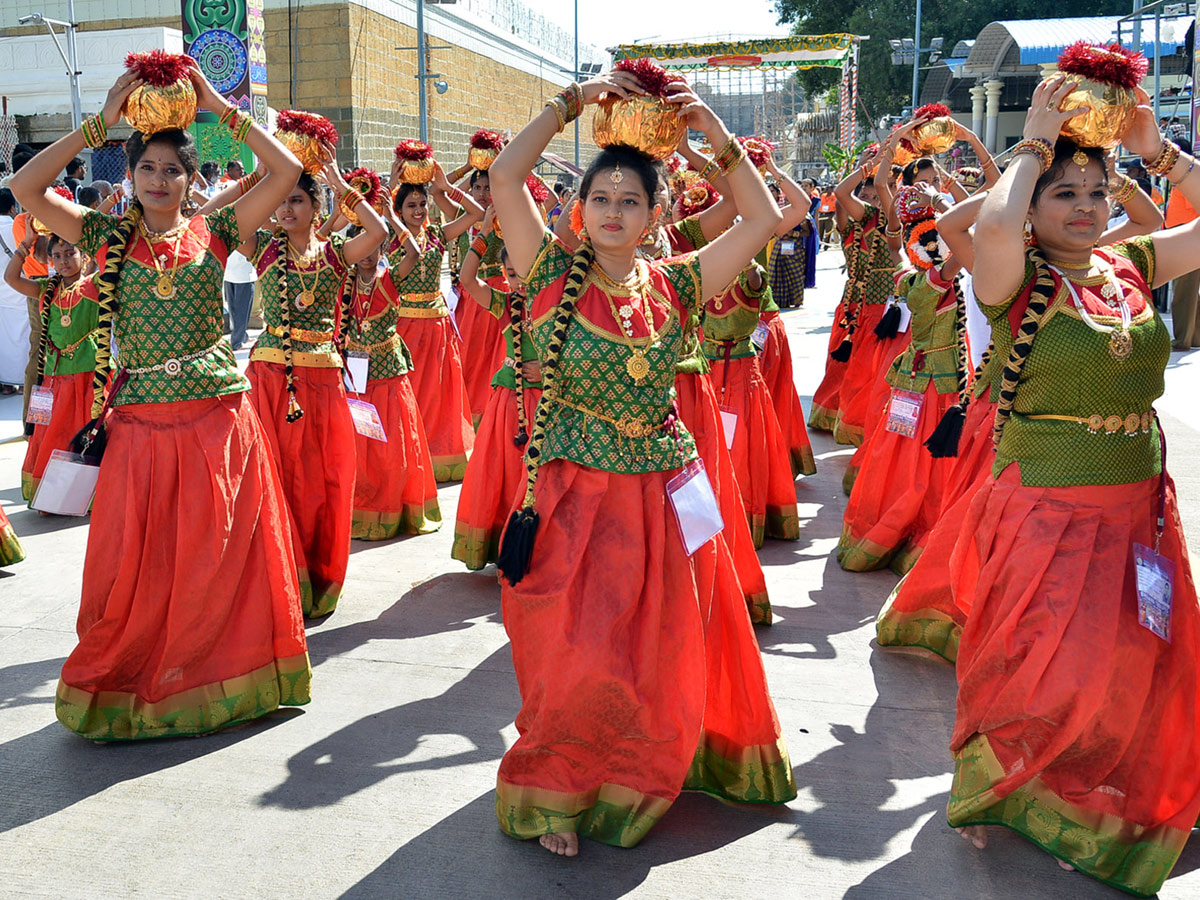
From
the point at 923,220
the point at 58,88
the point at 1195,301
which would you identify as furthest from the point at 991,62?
the point at 923,220

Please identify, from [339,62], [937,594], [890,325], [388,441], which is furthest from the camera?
[339,62]

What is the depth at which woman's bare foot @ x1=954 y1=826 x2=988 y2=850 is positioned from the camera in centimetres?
326

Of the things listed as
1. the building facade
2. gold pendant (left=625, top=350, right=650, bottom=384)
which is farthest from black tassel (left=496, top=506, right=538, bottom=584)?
A: the building facade

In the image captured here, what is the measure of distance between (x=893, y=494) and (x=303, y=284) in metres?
3.16

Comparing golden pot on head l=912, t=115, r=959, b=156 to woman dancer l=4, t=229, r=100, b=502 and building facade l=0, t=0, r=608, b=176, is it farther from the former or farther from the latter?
building facade l=0, t=0, r=608, b=176

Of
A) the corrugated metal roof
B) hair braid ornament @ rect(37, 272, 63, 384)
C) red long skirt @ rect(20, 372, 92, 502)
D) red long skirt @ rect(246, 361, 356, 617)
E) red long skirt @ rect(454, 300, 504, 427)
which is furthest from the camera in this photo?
the corrugated metal roof

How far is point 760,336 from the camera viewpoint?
677 centimetres

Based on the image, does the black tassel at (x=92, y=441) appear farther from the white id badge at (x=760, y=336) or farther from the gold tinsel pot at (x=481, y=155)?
the gold tinsel pot at (x=481, y=155)

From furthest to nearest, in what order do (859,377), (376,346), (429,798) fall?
(859,377), (376,346), (429,798)

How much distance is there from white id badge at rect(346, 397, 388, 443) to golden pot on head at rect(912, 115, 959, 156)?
3045 mm

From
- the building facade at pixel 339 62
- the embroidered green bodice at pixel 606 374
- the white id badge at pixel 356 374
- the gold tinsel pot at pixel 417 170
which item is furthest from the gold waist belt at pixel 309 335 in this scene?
the building facade at pixel 339 62

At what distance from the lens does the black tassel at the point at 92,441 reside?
12.9 ft

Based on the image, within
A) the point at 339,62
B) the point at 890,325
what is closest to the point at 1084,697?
the point at 890,325

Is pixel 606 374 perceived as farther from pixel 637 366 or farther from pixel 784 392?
pixel 784 392
